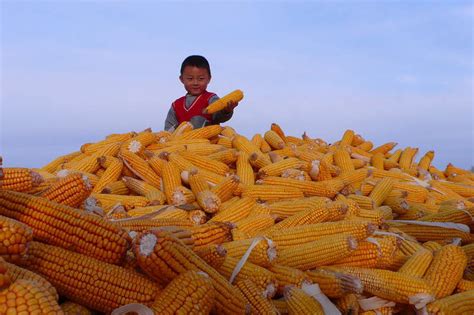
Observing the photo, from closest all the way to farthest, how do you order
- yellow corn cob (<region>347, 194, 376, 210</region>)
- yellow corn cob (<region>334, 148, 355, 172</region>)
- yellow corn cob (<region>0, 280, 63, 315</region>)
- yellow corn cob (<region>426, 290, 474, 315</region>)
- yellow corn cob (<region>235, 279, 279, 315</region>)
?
yellow corn cob (<region>0, 280, 63, 315</region>)
yellow corn cob (<region>235, 279, 279, 315</region>)
yellow corn cob (<region>426, 290, 474, 315</region>)
yellow corn cob (<region>347, 194, 376, 210</region>)
yellow corn cob (<region>334, 148, 355, 172</region>)

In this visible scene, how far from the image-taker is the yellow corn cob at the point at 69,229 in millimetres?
2520

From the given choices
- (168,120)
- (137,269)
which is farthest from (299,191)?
Answer: (168,120)

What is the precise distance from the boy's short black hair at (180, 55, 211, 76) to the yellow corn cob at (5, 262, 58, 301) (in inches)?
263

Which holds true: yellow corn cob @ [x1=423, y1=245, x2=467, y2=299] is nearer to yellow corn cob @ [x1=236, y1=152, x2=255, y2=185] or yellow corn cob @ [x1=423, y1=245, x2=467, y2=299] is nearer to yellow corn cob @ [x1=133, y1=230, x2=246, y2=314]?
yellow corn cob @ [x1=133, y1=230, x2=246, y2=314]

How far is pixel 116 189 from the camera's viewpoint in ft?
17.0

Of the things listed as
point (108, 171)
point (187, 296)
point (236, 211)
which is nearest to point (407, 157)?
point (236, 211)

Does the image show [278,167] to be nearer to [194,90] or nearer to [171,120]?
[194,90]

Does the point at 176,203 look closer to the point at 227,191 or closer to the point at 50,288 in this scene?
the point at 227,191

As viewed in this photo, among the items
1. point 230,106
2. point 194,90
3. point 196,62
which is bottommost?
point 230,106

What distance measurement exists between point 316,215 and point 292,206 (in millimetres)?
342

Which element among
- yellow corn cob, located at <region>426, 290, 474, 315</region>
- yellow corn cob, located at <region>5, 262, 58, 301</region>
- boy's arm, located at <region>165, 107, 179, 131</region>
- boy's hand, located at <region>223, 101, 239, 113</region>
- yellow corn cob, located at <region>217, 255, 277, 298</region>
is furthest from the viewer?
boy's arm, located at <region>165, 107, 179, 131</region>

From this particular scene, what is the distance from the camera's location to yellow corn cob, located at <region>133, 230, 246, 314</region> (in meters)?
2.42

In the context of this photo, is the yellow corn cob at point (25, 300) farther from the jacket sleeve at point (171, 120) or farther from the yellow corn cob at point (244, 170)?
the jacket sleeve at point (171, 120)

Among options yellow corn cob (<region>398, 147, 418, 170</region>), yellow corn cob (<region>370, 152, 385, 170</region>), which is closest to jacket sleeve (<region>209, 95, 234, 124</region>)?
yellow corn cob (<region>370, 152, 385, 170</region>)
